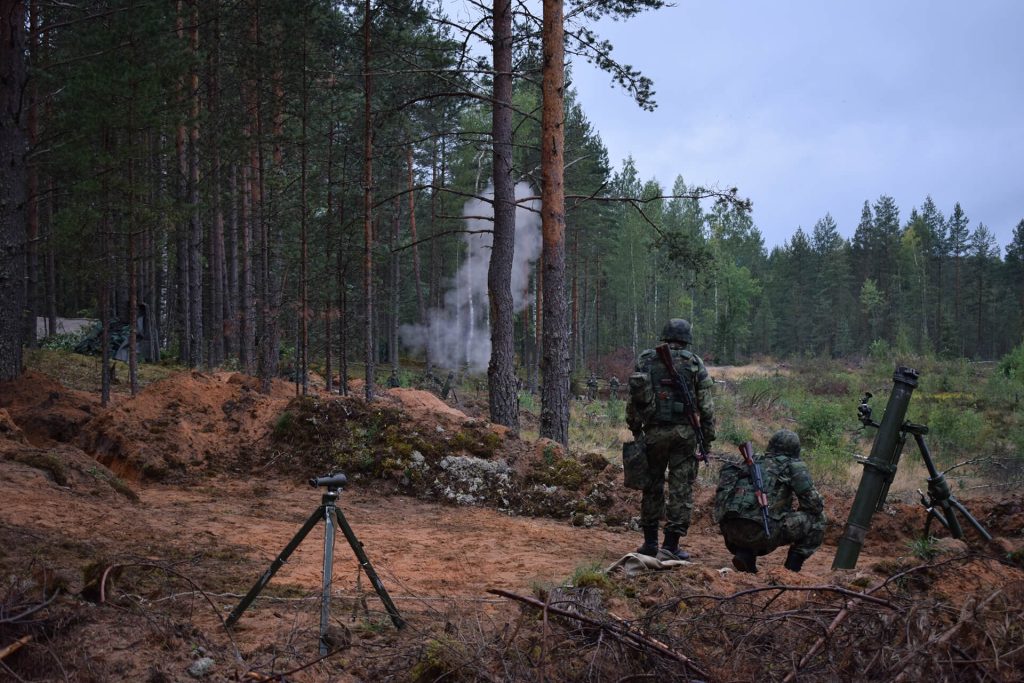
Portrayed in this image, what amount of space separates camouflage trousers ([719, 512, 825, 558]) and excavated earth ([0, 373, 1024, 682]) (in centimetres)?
27

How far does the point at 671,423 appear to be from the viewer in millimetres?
6934

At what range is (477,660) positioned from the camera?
3430 millimetres

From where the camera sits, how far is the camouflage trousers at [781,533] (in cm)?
623

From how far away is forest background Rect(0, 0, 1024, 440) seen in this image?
1345 cm

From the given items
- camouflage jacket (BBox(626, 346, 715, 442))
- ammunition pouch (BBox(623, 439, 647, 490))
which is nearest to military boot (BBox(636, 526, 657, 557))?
ammunition pouch (BBox(623, 439, 647, 490))

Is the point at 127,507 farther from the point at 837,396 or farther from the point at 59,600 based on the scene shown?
the point at 837,396

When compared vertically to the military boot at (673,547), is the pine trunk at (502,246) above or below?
above

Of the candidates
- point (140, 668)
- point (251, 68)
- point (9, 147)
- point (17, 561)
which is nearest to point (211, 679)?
point (140, 668)

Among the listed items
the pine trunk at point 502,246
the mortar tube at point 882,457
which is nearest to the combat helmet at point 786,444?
the mortar tube at point 882,457

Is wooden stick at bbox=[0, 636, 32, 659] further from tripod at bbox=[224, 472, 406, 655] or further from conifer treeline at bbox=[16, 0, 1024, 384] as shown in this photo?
conifer treeline at bbox=[16, 0, 1024, 384]

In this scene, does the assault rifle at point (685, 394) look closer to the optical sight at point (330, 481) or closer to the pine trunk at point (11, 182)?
the optical sight at point (330, 481)

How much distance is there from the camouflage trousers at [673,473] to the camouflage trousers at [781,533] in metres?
0.65

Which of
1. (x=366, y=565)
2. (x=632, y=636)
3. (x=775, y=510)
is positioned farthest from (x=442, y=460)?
(x=632, y=636)

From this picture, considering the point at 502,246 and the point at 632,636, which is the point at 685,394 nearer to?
the point at 632,636
